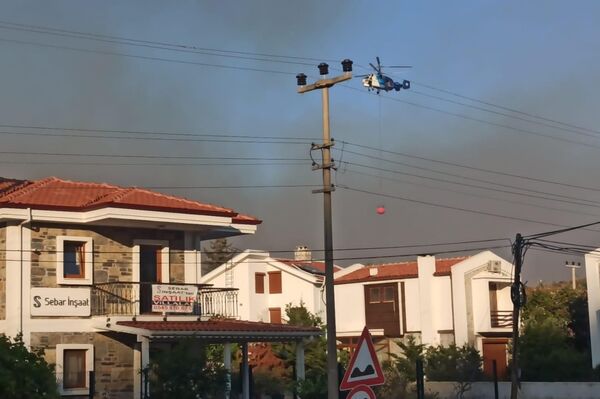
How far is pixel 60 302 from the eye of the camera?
29.0 m

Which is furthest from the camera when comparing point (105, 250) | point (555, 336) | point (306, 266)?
point (306, 266)

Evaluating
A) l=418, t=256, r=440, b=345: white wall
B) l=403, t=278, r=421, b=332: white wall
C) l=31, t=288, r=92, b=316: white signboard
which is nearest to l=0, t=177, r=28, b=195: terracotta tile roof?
l=31, t=288, r=92, b=316: white signboard

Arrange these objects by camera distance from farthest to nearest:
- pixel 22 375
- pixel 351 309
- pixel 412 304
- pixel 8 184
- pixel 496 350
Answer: pixel 351 309 < pixel 412 304 < pixel 496 350 < pixel 8 184 < pixel 22 375

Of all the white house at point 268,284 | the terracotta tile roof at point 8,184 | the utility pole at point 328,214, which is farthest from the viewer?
the white house at point 268,284

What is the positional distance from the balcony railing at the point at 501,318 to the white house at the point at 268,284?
9.88 meters

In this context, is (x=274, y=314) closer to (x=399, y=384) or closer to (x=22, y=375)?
(x=399, y=384)

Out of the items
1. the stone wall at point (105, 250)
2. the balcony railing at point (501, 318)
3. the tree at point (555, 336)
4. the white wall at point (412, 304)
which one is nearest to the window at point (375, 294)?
the white wall at point (412, 304)

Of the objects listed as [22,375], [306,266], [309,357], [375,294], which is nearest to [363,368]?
[22,375]

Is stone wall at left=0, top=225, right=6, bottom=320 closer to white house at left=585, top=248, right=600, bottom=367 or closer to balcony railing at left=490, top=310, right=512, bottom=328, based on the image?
white house at left=585, top=248, right=600, bottom=367

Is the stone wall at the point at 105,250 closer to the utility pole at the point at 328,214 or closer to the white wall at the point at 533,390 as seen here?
the utility pole at the point at 328,214

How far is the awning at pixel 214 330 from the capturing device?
92.4 ft

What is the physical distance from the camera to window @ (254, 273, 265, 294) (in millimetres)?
60147

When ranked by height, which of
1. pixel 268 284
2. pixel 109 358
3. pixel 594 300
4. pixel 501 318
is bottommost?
pixel 109 358

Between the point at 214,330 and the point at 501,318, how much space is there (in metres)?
31.6
